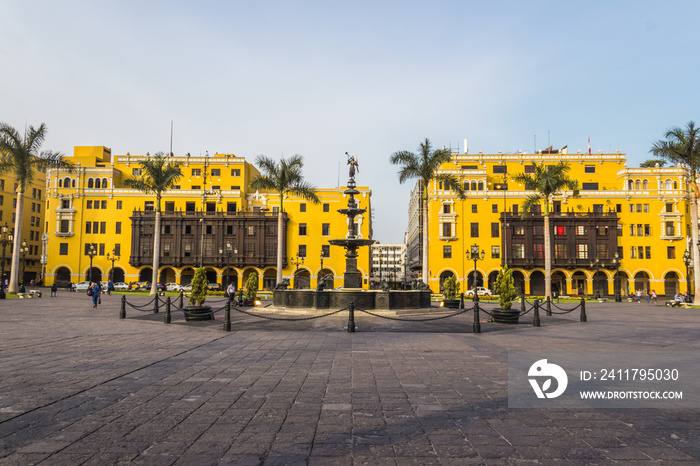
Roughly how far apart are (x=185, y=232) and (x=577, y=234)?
150 feet

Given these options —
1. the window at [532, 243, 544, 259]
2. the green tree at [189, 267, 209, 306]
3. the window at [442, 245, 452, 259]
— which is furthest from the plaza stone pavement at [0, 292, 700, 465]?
the window at [532, 243, 544, 259]

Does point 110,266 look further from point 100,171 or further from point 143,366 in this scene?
point 143,366

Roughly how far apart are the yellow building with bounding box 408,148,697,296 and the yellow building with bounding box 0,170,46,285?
56.1 metres

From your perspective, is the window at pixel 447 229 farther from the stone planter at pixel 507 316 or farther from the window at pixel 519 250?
the stone planter at pixel 507 316

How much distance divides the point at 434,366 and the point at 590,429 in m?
3.72

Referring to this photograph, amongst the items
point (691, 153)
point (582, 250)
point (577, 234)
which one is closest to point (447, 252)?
point (577, 234)

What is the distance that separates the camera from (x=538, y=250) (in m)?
53.0

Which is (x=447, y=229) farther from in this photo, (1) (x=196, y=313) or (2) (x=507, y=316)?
(1) (x=196, y=313)

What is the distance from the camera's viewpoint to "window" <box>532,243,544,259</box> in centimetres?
5266

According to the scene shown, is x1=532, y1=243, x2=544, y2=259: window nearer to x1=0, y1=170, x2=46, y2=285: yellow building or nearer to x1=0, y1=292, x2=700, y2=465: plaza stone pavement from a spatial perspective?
x1=0, y1=292, x2=700, y2=465: plaza stone pavement

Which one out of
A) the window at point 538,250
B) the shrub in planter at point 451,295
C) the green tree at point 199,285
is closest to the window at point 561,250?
the window at point 538,250

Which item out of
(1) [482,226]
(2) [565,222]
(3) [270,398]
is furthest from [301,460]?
(2) [565,222]

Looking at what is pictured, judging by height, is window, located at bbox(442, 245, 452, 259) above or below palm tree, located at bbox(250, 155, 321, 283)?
below

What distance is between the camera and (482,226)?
Result: 53.4 m
